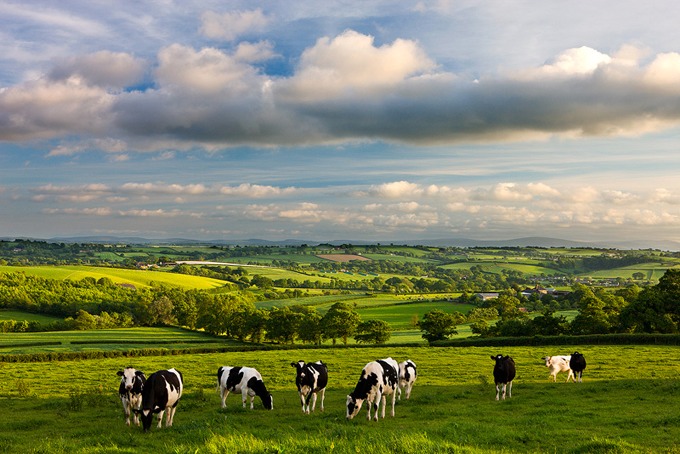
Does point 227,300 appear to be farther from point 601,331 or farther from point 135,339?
point 601,331

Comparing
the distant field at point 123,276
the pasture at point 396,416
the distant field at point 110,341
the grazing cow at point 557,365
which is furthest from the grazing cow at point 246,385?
the distant field at point 123,276

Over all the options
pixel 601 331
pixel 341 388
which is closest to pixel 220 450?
pixel 341 388

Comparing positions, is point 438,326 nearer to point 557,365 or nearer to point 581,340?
point 581,340

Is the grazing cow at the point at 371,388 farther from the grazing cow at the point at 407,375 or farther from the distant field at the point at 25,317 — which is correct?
the distant field at the point at 25,317

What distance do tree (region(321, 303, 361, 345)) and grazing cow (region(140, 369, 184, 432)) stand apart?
53418 mm

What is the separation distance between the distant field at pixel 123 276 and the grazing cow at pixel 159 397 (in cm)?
14834

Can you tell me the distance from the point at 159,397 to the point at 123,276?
16539 centimetres

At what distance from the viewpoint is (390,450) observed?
10.2 m

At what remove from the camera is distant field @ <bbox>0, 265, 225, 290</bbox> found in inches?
5969

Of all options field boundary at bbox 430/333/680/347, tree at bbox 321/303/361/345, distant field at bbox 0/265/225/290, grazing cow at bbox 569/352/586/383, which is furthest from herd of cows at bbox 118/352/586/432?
distant field at bbox 0/265/225/290

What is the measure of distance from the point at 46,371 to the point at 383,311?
269ft

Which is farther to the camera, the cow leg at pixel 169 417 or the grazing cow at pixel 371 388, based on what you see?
the grazing cow at pixel 371 388

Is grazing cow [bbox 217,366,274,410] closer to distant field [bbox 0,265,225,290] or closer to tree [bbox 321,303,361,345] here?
tree [bbox 321,303,361,345]

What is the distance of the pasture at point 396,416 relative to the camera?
41.1 ft
